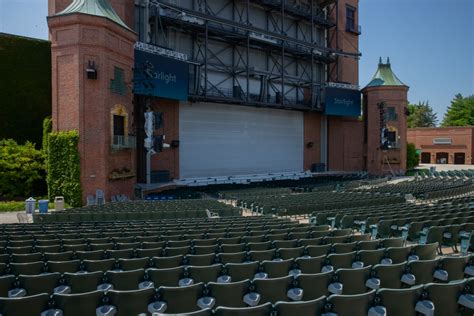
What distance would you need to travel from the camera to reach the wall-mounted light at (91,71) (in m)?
20.9

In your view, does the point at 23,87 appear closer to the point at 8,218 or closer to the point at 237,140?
the point at 8,218

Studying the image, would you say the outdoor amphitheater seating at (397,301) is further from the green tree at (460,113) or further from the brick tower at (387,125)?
the green tree at (460,113)

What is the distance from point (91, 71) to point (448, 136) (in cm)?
6371

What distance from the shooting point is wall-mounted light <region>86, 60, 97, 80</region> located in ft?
68.7

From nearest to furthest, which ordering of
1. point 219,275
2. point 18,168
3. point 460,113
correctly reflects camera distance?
point 219,275 → point 18,168 → point 460,113

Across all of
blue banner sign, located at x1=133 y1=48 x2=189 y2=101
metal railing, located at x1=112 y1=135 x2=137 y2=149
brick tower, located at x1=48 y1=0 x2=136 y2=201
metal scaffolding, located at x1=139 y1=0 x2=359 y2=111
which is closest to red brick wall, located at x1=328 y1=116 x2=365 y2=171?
metal scaffolding, located at x1=139 y1=0 x2=359 y2=111

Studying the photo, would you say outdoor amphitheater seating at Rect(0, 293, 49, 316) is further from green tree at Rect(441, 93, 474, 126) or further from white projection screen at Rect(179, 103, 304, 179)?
green tree at Rect(441, 93, 474, 126)

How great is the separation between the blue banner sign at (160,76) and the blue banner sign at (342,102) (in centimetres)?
1844

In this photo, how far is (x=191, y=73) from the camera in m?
32.2

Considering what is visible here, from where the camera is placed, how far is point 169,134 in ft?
103

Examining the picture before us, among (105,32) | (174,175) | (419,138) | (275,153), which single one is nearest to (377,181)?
(275,153)

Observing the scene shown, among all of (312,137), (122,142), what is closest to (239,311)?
(122,142)

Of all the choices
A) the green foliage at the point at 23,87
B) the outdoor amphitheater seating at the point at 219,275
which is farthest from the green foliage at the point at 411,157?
the outdoor amphitheater seating at the point at 219,275

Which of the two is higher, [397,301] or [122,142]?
[122,142]
